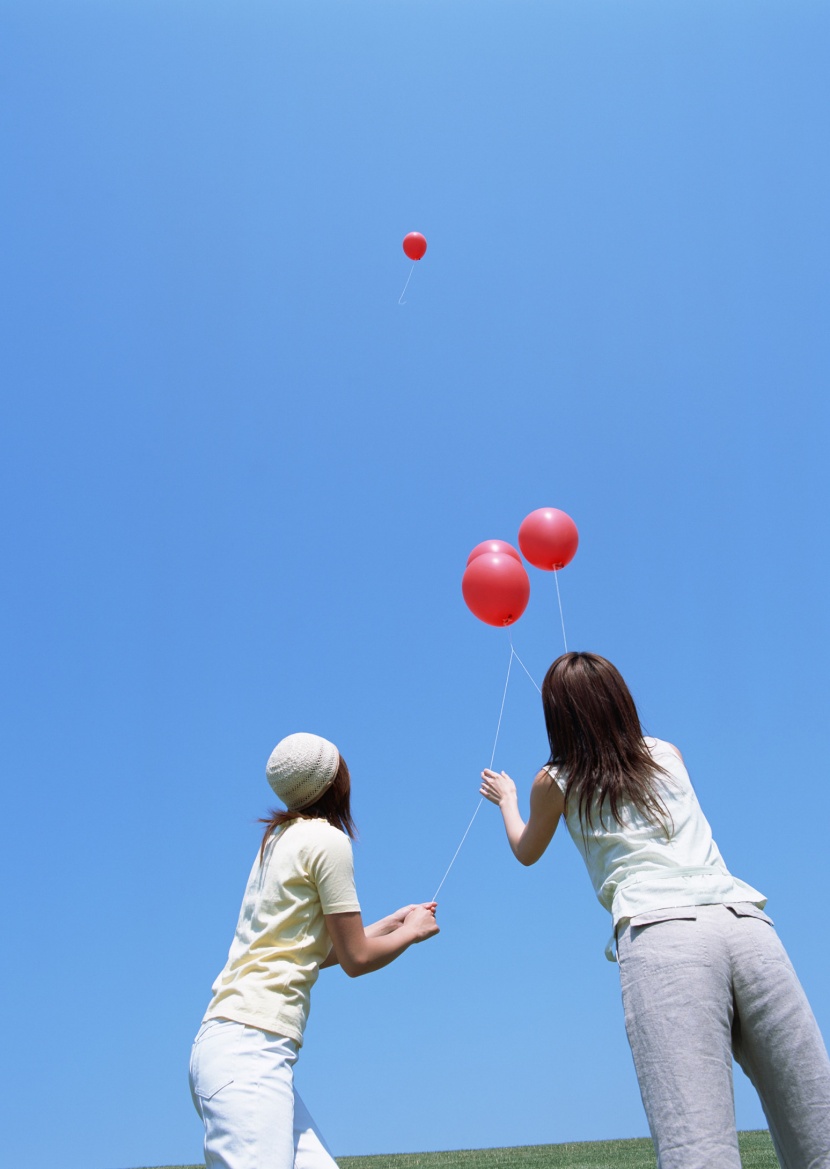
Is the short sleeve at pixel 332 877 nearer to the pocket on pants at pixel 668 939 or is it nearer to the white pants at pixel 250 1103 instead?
the white pants at pixel 250 1103

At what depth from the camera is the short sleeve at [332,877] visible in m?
2.53

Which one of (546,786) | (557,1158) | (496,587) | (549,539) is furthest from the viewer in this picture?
(557,1158)

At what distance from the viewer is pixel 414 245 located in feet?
26.3

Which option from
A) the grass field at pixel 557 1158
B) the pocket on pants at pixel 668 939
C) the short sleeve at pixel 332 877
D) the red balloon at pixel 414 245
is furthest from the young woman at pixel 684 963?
the red balloon at pixel 414 245

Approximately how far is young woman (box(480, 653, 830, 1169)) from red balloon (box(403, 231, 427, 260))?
6.18m

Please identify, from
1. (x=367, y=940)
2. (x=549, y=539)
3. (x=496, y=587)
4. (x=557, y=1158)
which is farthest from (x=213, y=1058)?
(x=557, y=1158)

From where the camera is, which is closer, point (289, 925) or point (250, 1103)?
point (250, 1103)

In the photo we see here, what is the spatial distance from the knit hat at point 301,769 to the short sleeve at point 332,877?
202 millimetres

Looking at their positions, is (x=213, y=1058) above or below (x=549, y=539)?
below

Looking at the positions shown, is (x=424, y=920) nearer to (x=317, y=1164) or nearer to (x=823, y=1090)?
(x=317, y=1164)

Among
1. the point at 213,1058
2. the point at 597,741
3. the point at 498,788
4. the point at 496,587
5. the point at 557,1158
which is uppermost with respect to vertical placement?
the point at 496,587

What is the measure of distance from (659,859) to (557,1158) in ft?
22.1

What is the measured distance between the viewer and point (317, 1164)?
232 cm

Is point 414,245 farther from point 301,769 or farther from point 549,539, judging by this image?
point 301,769
